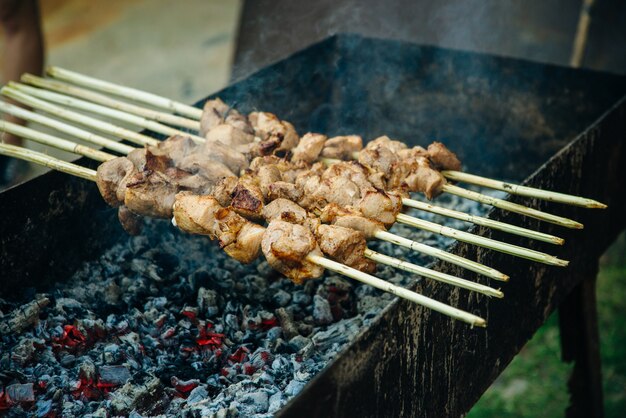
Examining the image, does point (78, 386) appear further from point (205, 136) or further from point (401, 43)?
point (401, 43)

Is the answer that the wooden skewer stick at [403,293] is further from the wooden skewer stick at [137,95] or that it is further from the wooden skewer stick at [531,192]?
the wooden skewer stick at [137,95]

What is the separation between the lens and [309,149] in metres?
3.39

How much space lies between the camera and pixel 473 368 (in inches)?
118

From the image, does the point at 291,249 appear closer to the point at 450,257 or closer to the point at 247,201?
the point at 247,201

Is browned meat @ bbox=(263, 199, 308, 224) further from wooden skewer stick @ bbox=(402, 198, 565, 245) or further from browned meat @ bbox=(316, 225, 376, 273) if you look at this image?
wooden skewer stick @ bbox=(402, 198, 565, 245)

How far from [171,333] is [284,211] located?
0.83 metres

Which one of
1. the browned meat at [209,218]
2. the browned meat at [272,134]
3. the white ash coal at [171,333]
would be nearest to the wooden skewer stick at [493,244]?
the white ash coal at [171,333]

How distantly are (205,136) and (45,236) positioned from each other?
960 millimetres

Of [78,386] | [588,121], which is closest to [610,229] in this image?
[588,121]

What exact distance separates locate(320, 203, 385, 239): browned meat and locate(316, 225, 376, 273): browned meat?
0.05 metres

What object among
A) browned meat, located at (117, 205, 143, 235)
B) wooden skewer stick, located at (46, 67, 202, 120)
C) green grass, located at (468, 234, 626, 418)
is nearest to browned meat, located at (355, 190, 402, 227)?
browned meat, located at (117, 205, 143, 235)

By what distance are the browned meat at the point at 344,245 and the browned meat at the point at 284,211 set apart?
16 cm

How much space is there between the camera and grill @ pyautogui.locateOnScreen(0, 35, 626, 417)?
2545 mm

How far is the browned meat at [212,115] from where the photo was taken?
142 inches
